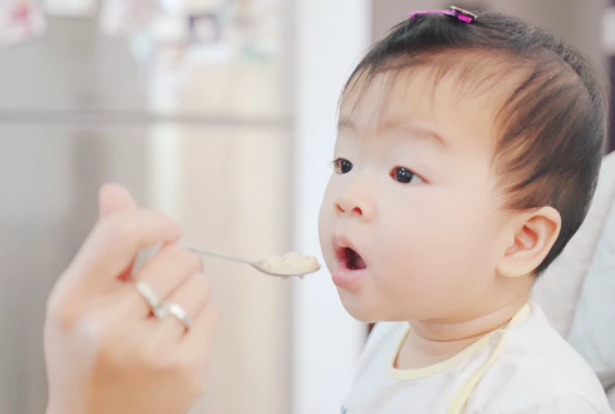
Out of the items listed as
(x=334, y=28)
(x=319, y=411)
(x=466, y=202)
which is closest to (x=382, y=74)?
(x=466, y=202)

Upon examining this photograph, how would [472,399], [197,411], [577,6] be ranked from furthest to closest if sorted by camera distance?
[577,6], [197,411], [472,399]

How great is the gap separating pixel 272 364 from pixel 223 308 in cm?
27

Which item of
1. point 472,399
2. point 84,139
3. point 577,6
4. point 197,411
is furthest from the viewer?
point 577,6

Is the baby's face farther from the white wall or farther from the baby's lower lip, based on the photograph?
the white wall

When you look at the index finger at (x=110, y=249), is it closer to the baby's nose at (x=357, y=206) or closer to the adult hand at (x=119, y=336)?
the adult hand at (x=119, y=336)

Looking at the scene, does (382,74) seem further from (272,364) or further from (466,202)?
(272,364)

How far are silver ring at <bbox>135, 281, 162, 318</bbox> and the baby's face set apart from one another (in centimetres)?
22

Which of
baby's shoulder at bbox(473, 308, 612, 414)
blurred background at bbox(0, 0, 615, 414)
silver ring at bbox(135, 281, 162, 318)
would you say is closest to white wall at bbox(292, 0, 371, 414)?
blurred background at bbox(0, 0, 615, 414)

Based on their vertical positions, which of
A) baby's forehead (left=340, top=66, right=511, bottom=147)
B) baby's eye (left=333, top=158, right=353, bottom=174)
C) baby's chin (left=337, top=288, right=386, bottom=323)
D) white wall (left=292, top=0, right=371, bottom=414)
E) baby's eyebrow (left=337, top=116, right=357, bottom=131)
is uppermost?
baby's forehead (left=340, top=66, right=511, bottom=147)

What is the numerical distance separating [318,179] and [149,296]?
1.79 metres

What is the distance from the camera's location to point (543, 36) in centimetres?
86

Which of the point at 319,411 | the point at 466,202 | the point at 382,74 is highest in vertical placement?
the point at 382,74

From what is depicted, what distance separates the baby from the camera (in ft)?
2.60

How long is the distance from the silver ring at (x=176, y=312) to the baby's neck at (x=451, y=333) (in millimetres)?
314
